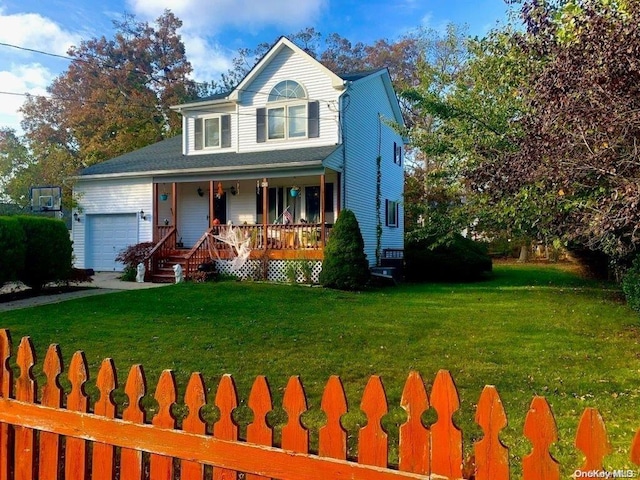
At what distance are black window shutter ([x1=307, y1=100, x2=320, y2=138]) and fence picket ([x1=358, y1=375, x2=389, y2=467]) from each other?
14806mm

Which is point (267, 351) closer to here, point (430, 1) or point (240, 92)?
point (240, 92)

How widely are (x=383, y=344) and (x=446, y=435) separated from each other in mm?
4650

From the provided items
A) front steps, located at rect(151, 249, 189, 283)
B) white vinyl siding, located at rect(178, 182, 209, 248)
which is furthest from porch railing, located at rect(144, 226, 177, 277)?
white vinyl siding, located at rect(178, 182, 209, 248)

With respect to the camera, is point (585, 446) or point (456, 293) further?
point (456, 293)

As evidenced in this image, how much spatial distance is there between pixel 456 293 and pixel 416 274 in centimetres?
613

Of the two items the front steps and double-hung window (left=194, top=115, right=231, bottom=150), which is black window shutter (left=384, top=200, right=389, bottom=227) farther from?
the front steps

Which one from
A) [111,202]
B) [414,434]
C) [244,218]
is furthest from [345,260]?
[414,434]

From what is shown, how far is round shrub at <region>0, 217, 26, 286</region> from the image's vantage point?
9797 millimetres

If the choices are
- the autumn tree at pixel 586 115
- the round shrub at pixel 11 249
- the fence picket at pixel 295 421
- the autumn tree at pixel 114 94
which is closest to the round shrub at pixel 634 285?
the autumn tree at pixel 586 115

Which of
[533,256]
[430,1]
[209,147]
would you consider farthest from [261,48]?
[533,256]

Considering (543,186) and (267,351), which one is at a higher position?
(543,186)

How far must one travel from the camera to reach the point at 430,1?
21.0m

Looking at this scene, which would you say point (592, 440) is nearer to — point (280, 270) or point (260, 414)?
point (260, 414)

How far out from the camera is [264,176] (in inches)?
600
